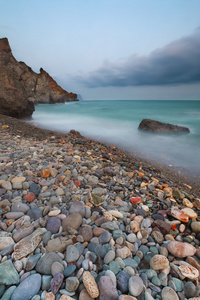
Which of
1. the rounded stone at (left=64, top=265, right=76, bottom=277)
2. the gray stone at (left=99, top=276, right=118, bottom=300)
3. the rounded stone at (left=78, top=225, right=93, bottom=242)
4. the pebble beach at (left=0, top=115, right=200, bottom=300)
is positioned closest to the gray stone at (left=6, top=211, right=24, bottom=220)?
the pebble beach at (left=0, top=115, right=200, bottom=300)

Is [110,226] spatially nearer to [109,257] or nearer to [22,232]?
[109,257]

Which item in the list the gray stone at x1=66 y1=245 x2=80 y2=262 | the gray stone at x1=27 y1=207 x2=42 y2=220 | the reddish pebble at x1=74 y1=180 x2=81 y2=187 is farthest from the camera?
the reddish pebble at x1=74 y1=180 x2=81 y2=187

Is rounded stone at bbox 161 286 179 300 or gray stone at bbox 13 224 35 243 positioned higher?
gray stone at bbox 13 224 35 243

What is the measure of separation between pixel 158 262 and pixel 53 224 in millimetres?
959

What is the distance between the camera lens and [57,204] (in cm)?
185

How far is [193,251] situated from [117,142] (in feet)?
19.3

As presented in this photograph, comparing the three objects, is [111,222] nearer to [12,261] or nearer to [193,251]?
[193,251]

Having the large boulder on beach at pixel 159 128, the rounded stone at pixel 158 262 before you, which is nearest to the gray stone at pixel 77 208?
the rounded stone at pixel 158 262

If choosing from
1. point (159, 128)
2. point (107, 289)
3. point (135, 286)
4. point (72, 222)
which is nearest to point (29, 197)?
point (72, 222)

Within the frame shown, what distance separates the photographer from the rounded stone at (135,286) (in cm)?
109

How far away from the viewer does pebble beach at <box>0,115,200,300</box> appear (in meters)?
1.09

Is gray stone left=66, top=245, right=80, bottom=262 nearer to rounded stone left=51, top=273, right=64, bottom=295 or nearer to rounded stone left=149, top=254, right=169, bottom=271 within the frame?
rounded stone left=51, top=273, right=64, bottom=295

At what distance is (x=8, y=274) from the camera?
3.53ft

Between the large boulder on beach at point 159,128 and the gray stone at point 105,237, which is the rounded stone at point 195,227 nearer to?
the gray stone at point 105,237
